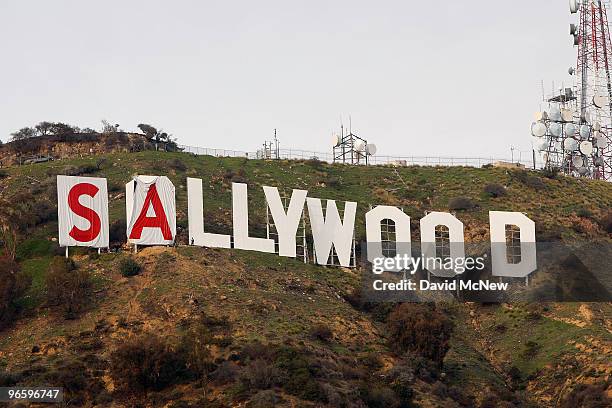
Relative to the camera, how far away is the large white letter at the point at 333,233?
81.8 meters

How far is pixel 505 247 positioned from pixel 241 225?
66.4 ft

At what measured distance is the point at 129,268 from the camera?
74.7 meters

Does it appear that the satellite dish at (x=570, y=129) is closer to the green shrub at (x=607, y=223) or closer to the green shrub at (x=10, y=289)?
the green shrub at (x=607, y=223)

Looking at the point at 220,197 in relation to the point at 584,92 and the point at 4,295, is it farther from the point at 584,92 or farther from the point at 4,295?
the point at 584,92

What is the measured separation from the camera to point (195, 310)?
69188 millimetres

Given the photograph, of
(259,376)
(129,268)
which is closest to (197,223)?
(129,268)

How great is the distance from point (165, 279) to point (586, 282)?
3210 cm

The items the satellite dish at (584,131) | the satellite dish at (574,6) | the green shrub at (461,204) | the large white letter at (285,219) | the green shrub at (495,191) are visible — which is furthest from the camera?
the satellite dish at (574,6)

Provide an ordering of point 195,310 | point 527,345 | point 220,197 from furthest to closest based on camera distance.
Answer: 1. point 220,197
2. point 527,345
3. point 195,310

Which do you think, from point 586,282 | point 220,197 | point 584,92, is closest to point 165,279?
point 220,197

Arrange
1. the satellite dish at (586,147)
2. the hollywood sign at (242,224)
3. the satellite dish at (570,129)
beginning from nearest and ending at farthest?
the hollywood sign at (242,224), the satellite dish at (570,129), the satellite dish at (586,147)

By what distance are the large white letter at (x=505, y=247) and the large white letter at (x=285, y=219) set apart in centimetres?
1525

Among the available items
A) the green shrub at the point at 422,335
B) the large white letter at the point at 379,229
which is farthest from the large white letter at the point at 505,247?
the green shrub at the point at 422,335

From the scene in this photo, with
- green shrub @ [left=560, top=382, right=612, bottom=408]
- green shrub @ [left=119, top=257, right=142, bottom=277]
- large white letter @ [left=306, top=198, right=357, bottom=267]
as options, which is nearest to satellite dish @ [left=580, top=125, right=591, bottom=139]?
large white letter @ [left=306, top=198, right=357, bottom=267]
